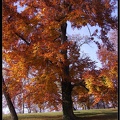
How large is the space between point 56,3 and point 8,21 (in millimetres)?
406

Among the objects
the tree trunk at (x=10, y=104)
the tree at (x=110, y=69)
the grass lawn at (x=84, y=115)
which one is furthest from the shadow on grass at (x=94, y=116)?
the tree trunk at (x=10, y=104)

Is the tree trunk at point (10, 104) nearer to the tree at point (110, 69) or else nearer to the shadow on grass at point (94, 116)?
the shadow on grass at point (94, 116)

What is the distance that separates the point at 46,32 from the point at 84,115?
27.9 inches

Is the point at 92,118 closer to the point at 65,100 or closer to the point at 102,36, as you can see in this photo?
the point at 65,100

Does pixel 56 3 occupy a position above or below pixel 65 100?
above

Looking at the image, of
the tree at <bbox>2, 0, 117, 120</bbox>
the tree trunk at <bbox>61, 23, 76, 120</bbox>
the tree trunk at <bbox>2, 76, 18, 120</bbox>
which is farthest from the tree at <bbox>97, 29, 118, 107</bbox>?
the tree trunk at <bbox>2, 76, 18, 120</bbox>

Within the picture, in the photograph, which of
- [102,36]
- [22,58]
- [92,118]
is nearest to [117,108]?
[92,118]

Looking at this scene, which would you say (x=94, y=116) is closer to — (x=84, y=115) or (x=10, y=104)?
(x=84, y=115)

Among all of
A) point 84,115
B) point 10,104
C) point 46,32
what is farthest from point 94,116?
point 46,32

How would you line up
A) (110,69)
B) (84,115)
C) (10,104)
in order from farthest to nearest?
(110,69) < (84,115) < (10,104)

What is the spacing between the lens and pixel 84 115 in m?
2.06

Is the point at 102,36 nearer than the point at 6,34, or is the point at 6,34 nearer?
the point at 6,34

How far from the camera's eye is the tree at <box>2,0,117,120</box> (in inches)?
80.9

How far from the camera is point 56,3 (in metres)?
2.14
